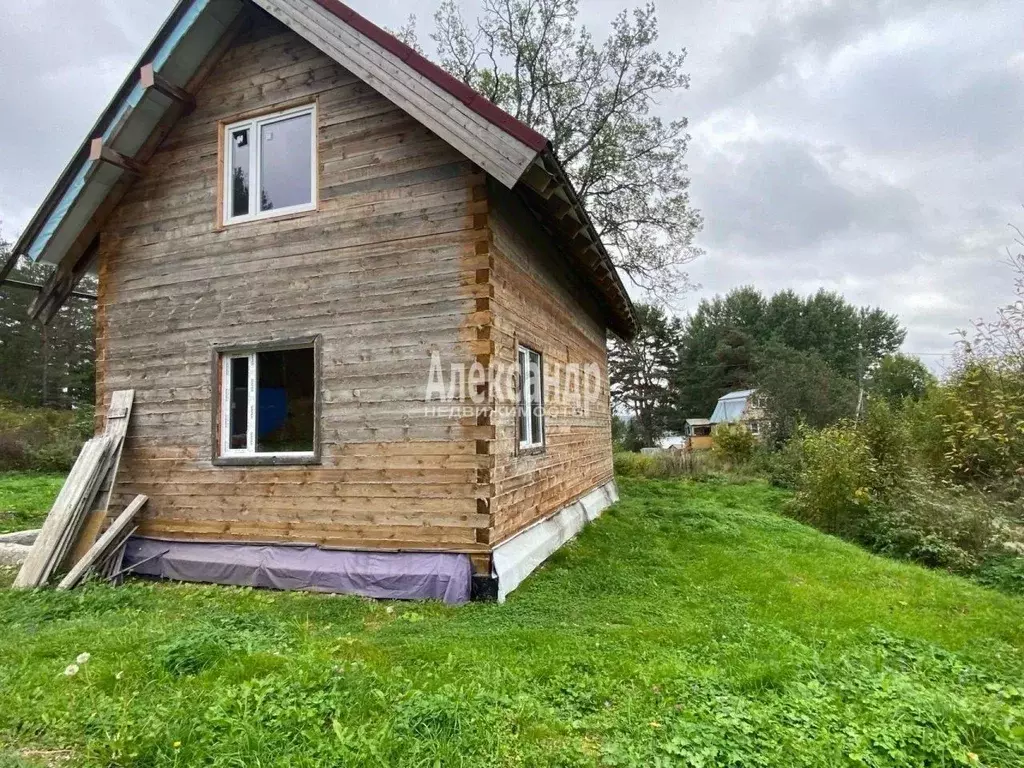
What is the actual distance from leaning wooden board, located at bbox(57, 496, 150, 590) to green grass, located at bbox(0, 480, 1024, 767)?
0.51 metres

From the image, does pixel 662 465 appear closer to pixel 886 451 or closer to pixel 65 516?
pixel 886 451

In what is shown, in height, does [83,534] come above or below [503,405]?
below

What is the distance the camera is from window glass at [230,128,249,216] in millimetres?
6727

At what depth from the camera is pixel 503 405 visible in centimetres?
579

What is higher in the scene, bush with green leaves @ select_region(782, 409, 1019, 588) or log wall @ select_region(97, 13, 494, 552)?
log wall @ select_region(97, 13, 494, 552)

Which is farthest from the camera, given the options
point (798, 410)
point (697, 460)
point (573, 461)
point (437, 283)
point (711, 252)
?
point (711, 252)

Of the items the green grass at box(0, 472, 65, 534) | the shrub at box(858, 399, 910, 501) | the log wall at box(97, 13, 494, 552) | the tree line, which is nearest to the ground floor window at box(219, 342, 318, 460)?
the log wall at box(97, 13, 494, 552)

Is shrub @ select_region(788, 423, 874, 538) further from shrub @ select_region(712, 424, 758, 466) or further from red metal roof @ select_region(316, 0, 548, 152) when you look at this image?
shrub @ select_region(712, 424, 758, 466)

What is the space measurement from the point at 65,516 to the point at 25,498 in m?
8.56

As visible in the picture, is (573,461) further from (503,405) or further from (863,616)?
(863,616)

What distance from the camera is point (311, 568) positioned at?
5789 mm

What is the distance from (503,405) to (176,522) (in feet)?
14.6

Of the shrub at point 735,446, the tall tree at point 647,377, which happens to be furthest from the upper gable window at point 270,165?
the tall tree at point 647,377

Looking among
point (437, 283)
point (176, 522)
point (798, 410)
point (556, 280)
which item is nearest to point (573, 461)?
point (556, 280)
